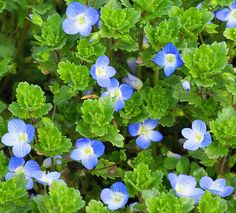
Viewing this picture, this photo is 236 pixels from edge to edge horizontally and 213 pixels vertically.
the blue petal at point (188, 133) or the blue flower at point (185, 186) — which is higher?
the blue petal at point (188, 133)

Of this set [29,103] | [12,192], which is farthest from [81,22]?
[12,192]

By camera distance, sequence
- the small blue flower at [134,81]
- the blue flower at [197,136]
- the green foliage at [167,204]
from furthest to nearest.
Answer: the small blue flower at [134,81] < the blue flower at [197,136] < the green foliage at [167,204]

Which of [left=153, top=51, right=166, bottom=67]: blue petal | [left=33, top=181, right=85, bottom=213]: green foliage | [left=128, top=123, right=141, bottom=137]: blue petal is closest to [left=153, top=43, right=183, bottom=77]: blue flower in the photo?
[left=153, top=51, right=166, bottom=67]: blue petal

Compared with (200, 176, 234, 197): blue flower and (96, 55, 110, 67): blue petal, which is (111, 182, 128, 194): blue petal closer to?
(200, 176, 234, 197): blue flower

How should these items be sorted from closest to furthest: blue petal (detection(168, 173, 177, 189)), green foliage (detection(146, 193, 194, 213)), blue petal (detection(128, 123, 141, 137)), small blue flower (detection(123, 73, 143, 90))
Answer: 1. green foliage (detection(146, 193, 194, 213))
2. blue petal (detection(168, 173, 177, 189))
3. blue petal (detection(128, 123, 141, 137))
4. small blue flower (detection(123, 73, 143, 90))

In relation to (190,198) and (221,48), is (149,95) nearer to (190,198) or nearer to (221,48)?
(221,48)

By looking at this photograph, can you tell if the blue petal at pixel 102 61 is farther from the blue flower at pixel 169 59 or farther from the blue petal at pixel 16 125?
the blue petal at pixel 16 125

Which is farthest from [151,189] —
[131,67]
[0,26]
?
[0,26]

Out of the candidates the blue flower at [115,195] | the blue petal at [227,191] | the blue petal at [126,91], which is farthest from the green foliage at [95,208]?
the blue petal at [126,91]
